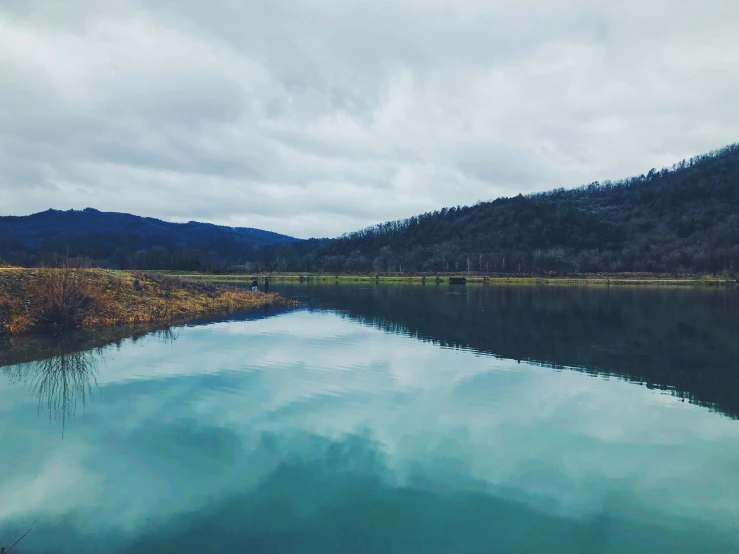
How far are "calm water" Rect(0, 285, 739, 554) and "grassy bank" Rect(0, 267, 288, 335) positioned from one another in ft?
21.1

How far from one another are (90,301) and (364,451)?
3079 cm

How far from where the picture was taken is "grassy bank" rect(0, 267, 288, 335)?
99.4 ft

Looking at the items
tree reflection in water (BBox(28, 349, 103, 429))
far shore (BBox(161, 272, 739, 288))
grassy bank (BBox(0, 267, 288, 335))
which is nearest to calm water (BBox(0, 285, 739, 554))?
tree reflection in water (BBox(28, 349, 103, 429))

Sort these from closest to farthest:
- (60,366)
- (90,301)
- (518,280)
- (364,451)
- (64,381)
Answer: (364,451) → (64,381) → (60,366) → (90,301) → (518,280)

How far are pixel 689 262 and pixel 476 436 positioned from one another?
18509cm

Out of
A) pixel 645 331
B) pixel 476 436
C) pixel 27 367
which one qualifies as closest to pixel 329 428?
pixel 476 436

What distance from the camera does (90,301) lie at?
34.7m

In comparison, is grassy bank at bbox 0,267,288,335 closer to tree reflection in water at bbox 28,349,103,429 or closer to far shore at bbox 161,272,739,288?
tree reflection in water at bbox 28,349,103,429

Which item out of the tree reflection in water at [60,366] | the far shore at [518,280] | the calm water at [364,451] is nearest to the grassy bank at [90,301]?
the tree reflection in water at [60,366]

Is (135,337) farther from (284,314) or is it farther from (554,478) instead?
(554,478)

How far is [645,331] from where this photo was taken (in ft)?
113

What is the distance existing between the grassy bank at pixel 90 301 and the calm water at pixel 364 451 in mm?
6433

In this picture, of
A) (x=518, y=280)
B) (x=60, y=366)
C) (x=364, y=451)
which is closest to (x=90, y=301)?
(x=60, y=366)

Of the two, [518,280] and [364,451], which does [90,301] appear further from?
[518,280]
